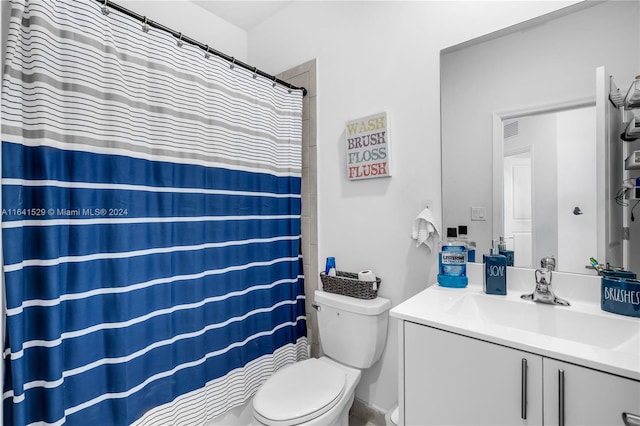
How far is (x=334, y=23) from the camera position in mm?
1753

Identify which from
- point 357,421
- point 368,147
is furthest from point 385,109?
point 357,421

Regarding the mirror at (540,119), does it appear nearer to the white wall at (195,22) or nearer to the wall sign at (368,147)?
the wall sign at (368,147)

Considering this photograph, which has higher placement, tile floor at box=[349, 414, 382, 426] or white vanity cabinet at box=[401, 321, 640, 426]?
white vanity cabinet at box=[401, 321, 640, 426]

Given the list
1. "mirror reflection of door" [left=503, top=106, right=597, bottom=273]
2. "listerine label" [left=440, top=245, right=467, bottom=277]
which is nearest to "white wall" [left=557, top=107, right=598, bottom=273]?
"mirror reflection of door" [left=503, top=106, right=597, bottom=273]

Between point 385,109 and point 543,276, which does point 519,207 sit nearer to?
point 543,276

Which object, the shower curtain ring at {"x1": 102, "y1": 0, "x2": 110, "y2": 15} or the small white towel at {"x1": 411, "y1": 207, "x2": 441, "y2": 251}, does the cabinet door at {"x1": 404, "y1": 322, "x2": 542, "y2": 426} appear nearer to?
the small white towel at {"x1": 411, "y1": 207, "x2": 441, "y2": 251}

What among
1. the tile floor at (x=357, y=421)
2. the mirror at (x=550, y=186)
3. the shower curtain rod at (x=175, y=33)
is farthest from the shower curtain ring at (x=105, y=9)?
the tile floor at (x=357, y=421)

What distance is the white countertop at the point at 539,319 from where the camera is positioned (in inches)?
28.1

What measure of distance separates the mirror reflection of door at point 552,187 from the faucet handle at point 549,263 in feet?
0.06

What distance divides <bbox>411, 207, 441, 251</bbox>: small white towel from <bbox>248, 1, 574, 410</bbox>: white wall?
0.14 feet

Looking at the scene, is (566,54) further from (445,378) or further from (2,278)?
(2,278)

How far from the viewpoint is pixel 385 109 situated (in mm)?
1554

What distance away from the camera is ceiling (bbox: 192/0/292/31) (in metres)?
1.95

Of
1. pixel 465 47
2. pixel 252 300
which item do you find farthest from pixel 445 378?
pixel 465 47
